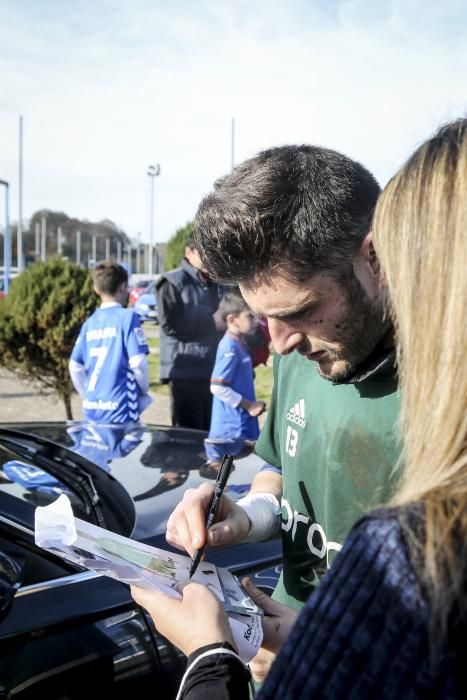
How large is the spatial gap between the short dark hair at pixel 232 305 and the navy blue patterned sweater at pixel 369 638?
409 cm

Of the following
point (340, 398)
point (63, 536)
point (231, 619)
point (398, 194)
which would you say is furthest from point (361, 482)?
point (398, 194)

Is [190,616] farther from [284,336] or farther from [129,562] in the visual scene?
[284,336]

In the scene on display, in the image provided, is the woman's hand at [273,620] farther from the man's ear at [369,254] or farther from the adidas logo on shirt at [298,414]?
the man's ear at [369,254]

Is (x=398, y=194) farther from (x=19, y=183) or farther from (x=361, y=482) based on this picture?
(x=19, y=183)

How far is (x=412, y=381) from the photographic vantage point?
0.93 metres

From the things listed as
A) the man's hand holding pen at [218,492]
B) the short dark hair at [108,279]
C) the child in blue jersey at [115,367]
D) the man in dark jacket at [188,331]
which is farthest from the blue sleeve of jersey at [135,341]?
the man's hand holding pen at [218,492]

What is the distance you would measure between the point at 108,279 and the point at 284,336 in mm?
3652

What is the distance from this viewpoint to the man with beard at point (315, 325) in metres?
1.59

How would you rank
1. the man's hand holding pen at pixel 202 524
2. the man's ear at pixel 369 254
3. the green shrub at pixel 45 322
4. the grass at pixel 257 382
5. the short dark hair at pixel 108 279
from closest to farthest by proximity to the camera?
the man's hand holding pen at pixel 202 524 → the man's ear at pixel 369 254 → the short dark hair at pixel 108 279 → the green shrub at pixel 45 322 → the grass at pixel 257 382

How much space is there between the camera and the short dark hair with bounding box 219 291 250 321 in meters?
4.93

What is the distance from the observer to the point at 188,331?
5949 mm

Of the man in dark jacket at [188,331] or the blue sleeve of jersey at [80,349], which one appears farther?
the man in dark jacket at [188,331]

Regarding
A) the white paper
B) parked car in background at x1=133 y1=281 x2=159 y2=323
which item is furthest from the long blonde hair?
parked car in background at x1=133 y1=281 x2=159 y2=323

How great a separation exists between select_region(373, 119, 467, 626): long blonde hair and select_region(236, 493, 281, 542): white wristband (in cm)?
94
